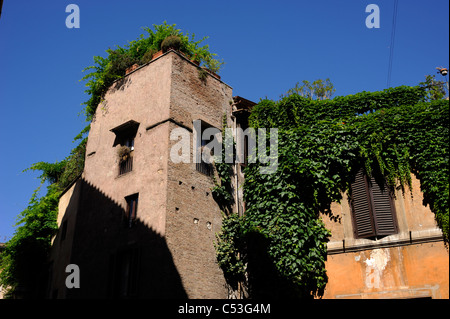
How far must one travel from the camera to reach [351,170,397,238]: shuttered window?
12.3 meters

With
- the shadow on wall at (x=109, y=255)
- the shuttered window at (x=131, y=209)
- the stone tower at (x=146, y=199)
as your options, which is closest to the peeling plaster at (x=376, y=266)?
the stone tower at (x=146, y=199)

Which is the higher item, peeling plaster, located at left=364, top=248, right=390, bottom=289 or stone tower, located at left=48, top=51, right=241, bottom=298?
stone tower, located at left=48, top=51, right=241, bottom=298

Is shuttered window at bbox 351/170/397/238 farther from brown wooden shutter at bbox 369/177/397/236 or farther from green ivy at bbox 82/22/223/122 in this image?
green ivy at bbox 82/22/223/122

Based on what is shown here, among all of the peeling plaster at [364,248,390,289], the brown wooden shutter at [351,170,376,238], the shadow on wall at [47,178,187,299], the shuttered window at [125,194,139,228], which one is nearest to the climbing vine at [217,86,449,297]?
the brown wooden shutter at [351,170,376,238]

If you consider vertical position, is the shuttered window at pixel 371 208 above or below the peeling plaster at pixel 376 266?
above

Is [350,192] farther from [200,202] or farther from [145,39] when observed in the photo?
[145,39]

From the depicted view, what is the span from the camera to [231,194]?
15141 mm

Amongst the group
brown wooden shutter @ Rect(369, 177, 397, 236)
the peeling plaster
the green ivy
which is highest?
the green ivy

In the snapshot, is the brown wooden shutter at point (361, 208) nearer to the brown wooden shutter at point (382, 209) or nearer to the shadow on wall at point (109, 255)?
the brown wooden shutter at point (382, 209)

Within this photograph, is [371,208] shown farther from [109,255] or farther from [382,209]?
[109,255]

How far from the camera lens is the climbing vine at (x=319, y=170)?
12.2m

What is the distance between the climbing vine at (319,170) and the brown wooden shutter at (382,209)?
345mm

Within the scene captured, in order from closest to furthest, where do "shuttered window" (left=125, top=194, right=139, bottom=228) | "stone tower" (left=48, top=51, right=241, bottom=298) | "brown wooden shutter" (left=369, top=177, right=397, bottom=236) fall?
1. "brown wooden shutter" (left=369, top=177, right=397, bottom=236)
2. "stone tower" (left=48, top=51, right=241, bottom=298)
3. "shuttered window" (left=125, top=194, right=139, bottom=228)
